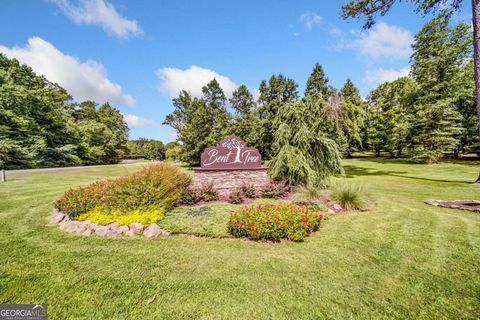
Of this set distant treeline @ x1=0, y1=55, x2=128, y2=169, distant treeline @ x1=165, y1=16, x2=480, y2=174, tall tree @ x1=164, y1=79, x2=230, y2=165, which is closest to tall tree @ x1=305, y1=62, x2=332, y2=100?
distant treeline @ x1=165, y1=16, x2=480, y2=174

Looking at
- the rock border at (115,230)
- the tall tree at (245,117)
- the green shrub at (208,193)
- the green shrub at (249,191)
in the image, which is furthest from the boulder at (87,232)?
the tall tree at (245,117)

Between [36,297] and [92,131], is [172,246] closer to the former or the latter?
[36,297]

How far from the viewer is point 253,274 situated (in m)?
3.78

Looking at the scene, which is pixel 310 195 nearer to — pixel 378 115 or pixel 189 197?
pixel 189 197

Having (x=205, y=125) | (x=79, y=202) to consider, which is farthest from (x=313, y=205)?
(x=205, y=125)

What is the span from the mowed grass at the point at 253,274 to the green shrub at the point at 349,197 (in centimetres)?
162

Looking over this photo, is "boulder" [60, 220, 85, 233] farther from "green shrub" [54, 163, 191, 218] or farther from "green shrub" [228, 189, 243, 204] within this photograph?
"green shrub" [228, 189, 243, 204]

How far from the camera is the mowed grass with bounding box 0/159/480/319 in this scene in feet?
9.62

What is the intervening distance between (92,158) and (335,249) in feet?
130

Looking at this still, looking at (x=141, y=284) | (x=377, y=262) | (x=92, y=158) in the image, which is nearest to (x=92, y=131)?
(x=92, y=158)

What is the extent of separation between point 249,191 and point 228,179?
108cm

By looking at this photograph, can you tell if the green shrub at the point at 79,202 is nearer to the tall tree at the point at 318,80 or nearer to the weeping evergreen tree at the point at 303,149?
the weeping evergreen tree at the point at 303,149

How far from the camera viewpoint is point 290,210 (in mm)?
6043

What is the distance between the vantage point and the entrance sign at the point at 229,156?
31.1 feet
